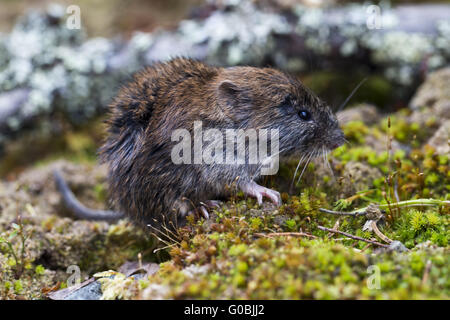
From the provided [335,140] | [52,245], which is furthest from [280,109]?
[52,245]

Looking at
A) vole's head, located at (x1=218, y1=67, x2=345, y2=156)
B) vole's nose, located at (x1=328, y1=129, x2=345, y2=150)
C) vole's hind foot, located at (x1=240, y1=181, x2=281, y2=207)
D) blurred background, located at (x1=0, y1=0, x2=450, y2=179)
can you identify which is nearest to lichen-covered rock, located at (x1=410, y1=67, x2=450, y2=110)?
blurred background, located at (x1=0, y1=0, x2=450, y2=179)

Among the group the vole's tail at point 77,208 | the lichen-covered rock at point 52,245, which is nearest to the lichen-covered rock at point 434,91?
the lichen-covered rock at point 52,245

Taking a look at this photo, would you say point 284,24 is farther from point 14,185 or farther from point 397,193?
point 14,185

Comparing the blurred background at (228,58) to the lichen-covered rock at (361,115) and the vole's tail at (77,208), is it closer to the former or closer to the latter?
the lichen-covered rock at (361,115)

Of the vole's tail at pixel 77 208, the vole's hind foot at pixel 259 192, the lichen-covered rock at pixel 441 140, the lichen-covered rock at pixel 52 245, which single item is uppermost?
the lichen-covered rock at pixel 441 140

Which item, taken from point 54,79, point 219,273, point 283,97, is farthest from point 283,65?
point 219,273

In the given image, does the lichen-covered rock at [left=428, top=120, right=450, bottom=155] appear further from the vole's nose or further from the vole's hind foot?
the vole's hind foot

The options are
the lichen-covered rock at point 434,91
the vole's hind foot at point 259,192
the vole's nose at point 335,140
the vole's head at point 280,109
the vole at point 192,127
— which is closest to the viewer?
the vole's hind foot at point 259,192

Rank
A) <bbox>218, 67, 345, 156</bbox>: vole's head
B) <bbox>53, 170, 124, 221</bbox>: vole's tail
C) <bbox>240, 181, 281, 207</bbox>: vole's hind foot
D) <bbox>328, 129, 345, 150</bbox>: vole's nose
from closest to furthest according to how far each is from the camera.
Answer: <bbox>240, 181, 281, 207</bbox>: vole's hind foot, <bbox>218, 67, 345, 156</bbox>: vole's head, <bbox>328, 129, 345, 150</bbox>: vole's nose, <bbox>53, 170, 124, 221</bbox>: vole's tail
